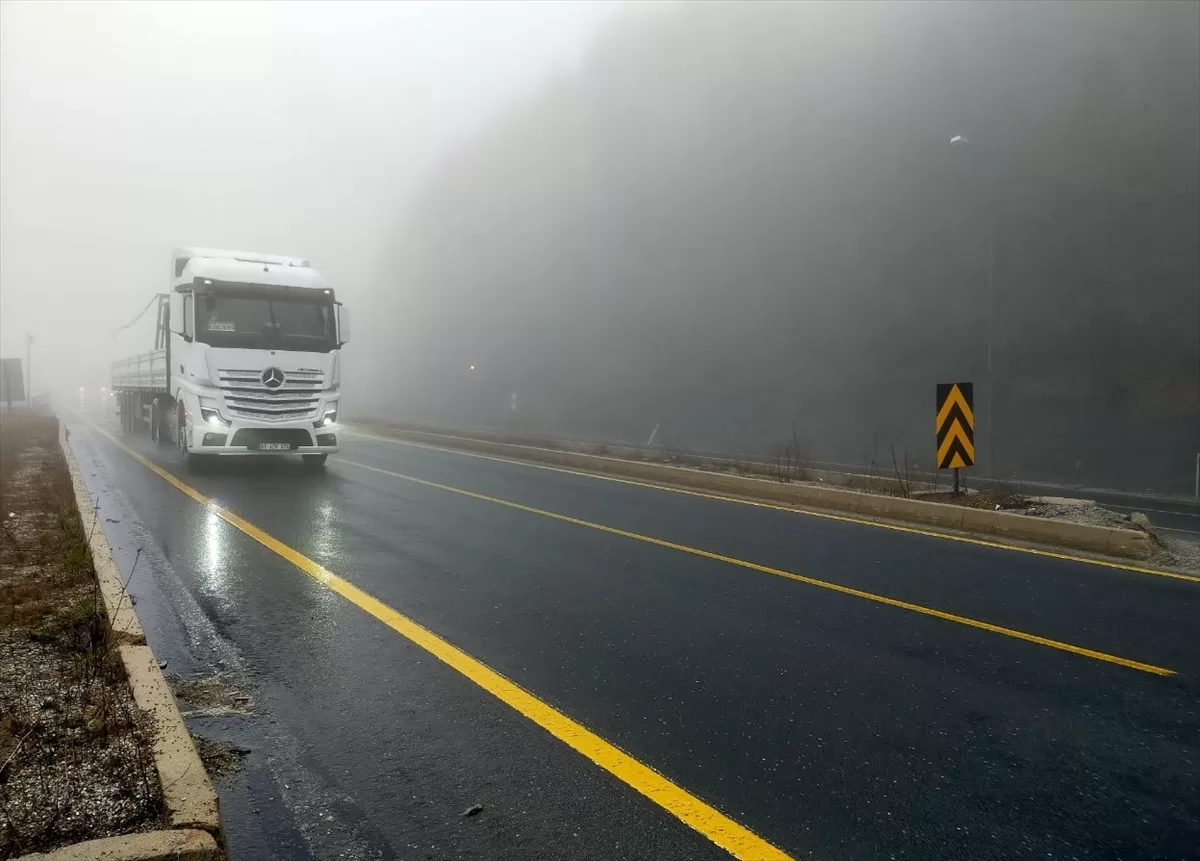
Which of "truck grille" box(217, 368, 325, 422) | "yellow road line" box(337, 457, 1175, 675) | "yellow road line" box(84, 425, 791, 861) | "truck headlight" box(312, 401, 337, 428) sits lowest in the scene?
"yellow road line" box(84, 425, 791, 861)

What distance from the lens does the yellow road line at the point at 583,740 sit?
10.2 feet

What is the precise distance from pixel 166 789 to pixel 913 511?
9.75 m

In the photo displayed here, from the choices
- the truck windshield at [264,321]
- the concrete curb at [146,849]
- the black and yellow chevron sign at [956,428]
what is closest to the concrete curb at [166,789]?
the concrete curb at [146,849]

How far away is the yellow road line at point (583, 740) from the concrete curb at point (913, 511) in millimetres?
7175

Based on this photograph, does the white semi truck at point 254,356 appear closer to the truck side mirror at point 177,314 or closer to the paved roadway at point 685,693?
the truck side mirror at point 177,314

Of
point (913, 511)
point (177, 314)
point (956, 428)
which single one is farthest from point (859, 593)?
point (177, 314)

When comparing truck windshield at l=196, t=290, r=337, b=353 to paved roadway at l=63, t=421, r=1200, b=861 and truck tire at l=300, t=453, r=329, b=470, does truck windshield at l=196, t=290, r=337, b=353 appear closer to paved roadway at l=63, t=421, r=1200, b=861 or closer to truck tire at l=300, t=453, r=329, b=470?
truck tire at l=300, t=453, r=329, b=470

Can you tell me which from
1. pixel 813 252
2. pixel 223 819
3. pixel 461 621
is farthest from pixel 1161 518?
pixel 813 252

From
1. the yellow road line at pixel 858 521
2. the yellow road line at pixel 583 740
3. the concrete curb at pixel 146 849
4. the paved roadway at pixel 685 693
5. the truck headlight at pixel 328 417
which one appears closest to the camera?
the concrete curb at pixel 146 849

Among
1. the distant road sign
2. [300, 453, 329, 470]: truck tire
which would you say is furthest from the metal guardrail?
the distant road sign

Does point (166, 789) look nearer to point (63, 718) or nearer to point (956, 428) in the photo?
point (63, 718)

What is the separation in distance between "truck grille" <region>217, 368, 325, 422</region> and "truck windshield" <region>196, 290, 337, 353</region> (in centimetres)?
49

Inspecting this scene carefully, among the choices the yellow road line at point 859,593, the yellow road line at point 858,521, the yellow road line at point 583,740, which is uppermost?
the yellow road line at point 858,521

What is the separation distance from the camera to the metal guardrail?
17087 millimetres
